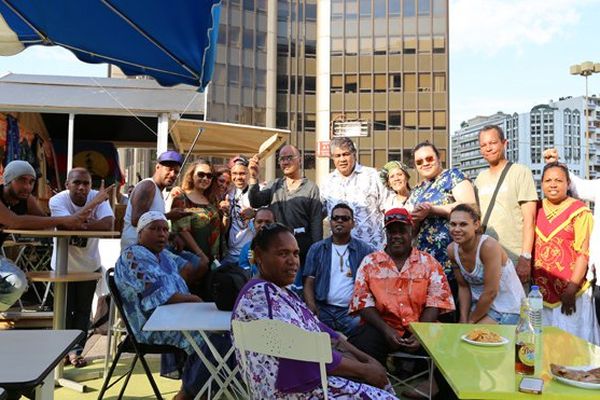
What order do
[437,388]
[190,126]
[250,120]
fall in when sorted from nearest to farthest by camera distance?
1. [437,388]
2. [190,126]
3. [250,120]

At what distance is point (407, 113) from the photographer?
45.2 meters

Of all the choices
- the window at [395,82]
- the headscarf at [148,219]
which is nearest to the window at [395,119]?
the window at [395,82]

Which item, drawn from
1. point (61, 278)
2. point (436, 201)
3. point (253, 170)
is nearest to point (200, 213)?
point (253, 170)

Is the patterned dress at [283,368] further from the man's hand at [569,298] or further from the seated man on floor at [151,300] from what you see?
the man's hand at [569,298]

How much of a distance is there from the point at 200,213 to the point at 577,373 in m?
3.35

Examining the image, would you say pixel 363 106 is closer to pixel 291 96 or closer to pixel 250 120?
pixel 291 96

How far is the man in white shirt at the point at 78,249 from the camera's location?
15.5 feet

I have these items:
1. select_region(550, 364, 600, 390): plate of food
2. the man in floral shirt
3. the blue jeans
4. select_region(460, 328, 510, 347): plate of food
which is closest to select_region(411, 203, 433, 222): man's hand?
the man in floral shirt

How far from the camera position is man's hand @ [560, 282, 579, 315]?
156 inches

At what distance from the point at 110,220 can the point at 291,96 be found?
41.7 metres

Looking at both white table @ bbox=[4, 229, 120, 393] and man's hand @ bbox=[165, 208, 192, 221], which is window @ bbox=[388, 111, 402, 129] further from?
white table @ bbox=[4, 229, 120, 393]

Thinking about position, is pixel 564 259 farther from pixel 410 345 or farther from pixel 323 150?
pixel 323 150

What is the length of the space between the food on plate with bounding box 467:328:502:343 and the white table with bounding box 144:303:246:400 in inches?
50.1

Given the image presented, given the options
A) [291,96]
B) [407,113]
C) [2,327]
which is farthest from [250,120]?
[2,327]
